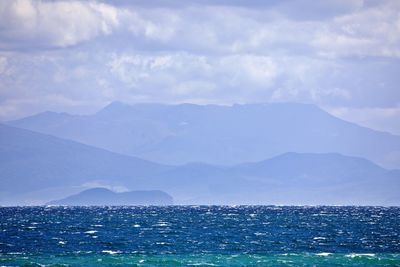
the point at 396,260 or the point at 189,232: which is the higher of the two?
the point at 189,232

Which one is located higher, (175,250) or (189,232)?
(189,232)

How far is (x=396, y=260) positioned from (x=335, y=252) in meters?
9.77

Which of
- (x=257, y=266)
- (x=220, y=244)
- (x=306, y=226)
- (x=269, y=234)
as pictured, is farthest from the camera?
(x=306, y=226)

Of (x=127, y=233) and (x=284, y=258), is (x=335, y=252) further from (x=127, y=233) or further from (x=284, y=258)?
(x=127, y=233)

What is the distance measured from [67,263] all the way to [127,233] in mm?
38552

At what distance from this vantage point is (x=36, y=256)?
9156cm

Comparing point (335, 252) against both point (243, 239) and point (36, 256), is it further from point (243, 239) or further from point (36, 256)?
point (36, 256)

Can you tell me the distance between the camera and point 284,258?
90.2 m

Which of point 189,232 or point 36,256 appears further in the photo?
point 189,232

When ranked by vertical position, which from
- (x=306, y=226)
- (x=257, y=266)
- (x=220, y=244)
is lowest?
(x=257, y=266)

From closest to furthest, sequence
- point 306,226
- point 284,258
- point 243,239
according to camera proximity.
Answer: point 284,258 < point 243,239 < point 306,226

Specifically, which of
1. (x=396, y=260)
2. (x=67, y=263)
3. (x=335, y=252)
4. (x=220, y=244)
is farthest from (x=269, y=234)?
(x=67, y=263)

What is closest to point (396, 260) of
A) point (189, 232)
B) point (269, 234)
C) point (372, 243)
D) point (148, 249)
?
point (372, 243)

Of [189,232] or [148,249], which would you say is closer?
[148,249]
